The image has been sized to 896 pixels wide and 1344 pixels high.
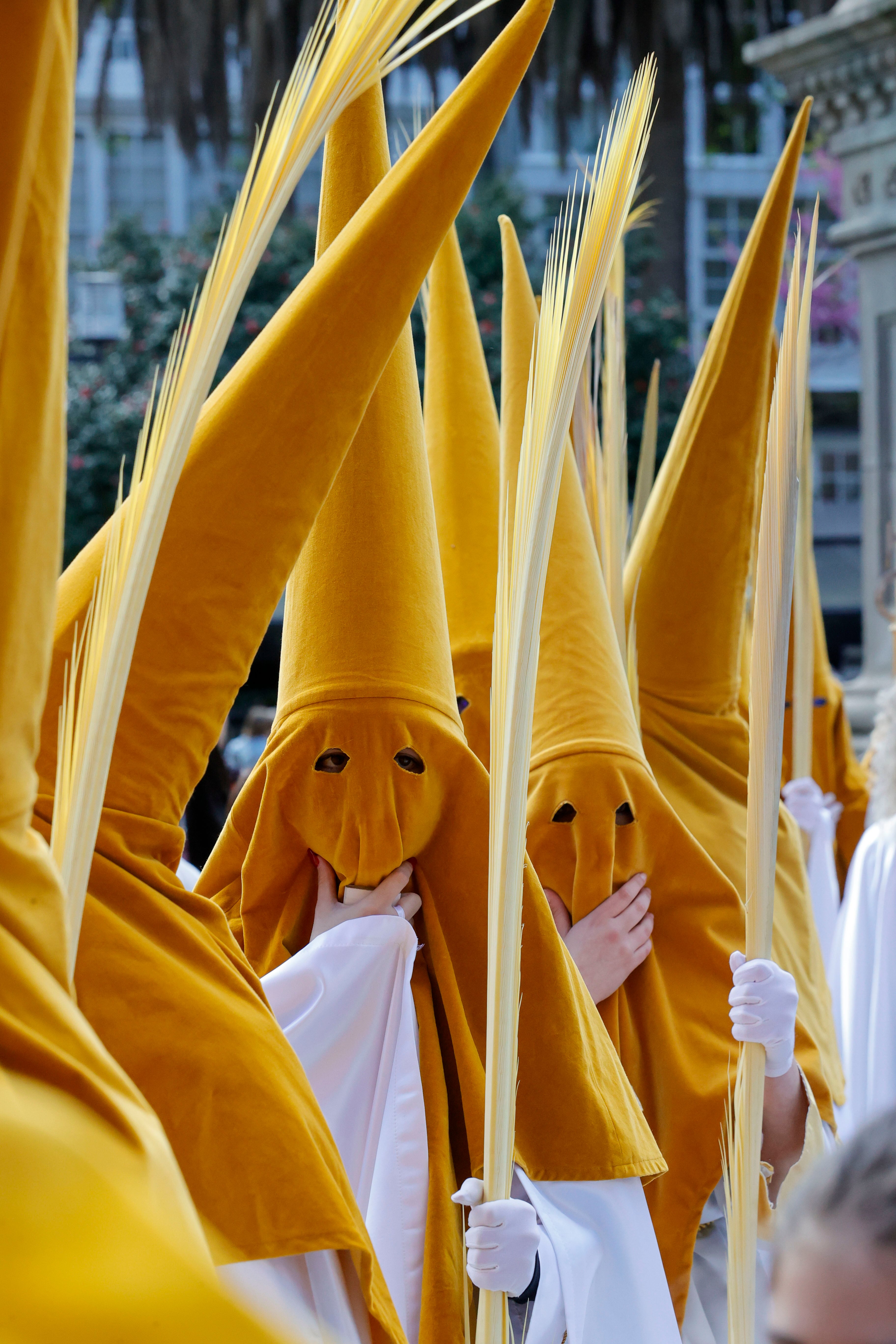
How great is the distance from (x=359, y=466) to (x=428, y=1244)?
98cm

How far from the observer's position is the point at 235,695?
1.46 m

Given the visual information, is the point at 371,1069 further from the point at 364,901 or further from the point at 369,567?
the point at 369,567

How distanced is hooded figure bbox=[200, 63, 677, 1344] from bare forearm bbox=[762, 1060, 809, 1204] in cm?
39

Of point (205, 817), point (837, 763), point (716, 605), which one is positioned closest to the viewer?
point (716, 605)

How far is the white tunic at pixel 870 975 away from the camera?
370 cm

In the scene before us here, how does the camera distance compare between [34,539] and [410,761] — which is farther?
[410,761]

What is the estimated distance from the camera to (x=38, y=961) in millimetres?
750

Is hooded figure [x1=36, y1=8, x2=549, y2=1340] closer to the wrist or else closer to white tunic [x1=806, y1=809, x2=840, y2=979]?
the wrist

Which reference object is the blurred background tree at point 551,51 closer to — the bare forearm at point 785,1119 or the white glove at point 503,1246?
the bare forearm at point 785,1119

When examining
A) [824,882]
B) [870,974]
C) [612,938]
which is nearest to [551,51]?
[824,882]

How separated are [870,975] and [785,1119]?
65.7 inches

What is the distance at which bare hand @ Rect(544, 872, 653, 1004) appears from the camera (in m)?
2.18

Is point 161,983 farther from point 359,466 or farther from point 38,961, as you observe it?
point 359,466

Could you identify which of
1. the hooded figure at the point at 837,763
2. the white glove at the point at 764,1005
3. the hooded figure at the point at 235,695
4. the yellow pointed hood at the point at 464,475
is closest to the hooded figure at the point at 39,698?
the hooded figure at the point at 235,695
